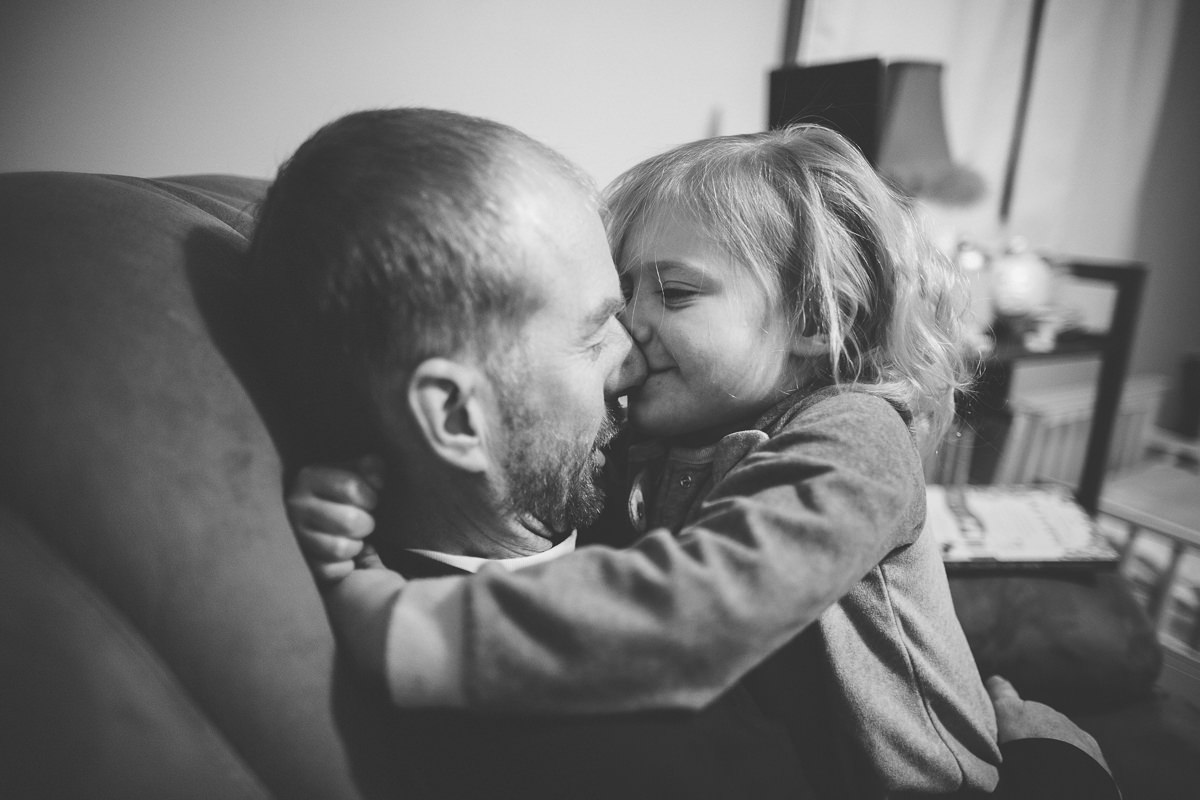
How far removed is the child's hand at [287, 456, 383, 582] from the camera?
0.55 metres

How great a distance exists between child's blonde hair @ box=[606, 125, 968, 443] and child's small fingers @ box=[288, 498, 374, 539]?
1.48ft

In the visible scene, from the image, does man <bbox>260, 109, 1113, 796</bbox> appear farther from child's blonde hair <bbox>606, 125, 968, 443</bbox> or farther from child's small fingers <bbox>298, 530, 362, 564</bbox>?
child's blonde hair <bbox>606, 125, 968, 443</bbox>

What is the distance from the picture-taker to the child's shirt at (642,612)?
0.47 m

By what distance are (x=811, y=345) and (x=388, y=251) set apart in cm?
51

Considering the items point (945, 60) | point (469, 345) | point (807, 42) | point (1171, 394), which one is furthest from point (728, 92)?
point (1171, 394)

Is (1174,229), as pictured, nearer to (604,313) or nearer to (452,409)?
(604,313)

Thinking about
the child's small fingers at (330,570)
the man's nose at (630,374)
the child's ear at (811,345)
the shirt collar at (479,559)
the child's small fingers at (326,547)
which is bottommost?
the shirt collar at (479,559)

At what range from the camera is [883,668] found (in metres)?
0.71

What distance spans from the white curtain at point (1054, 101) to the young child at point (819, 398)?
1.71 meters

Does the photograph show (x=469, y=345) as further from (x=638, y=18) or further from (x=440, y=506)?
(x=638, y=18)

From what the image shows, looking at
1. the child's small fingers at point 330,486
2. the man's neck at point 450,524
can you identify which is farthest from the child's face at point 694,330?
the child's small fingers at point 330,486

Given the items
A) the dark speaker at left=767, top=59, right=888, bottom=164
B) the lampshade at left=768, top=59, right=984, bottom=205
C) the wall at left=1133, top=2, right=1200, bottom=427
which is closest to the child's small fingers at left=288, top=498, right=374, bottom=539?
the lampshade at left=768, top=59, right=984, bottom=205

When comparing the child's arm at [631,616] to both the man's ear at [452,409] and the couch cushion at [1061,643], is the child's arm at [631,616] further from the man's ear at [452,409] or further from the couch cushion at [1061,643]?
the couch cushion at [1061,643]

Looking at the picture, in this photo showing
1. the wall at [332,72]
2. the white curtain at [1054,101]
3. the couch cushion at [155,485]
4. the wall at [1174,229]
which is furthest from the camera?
the wall at [1174,229]
